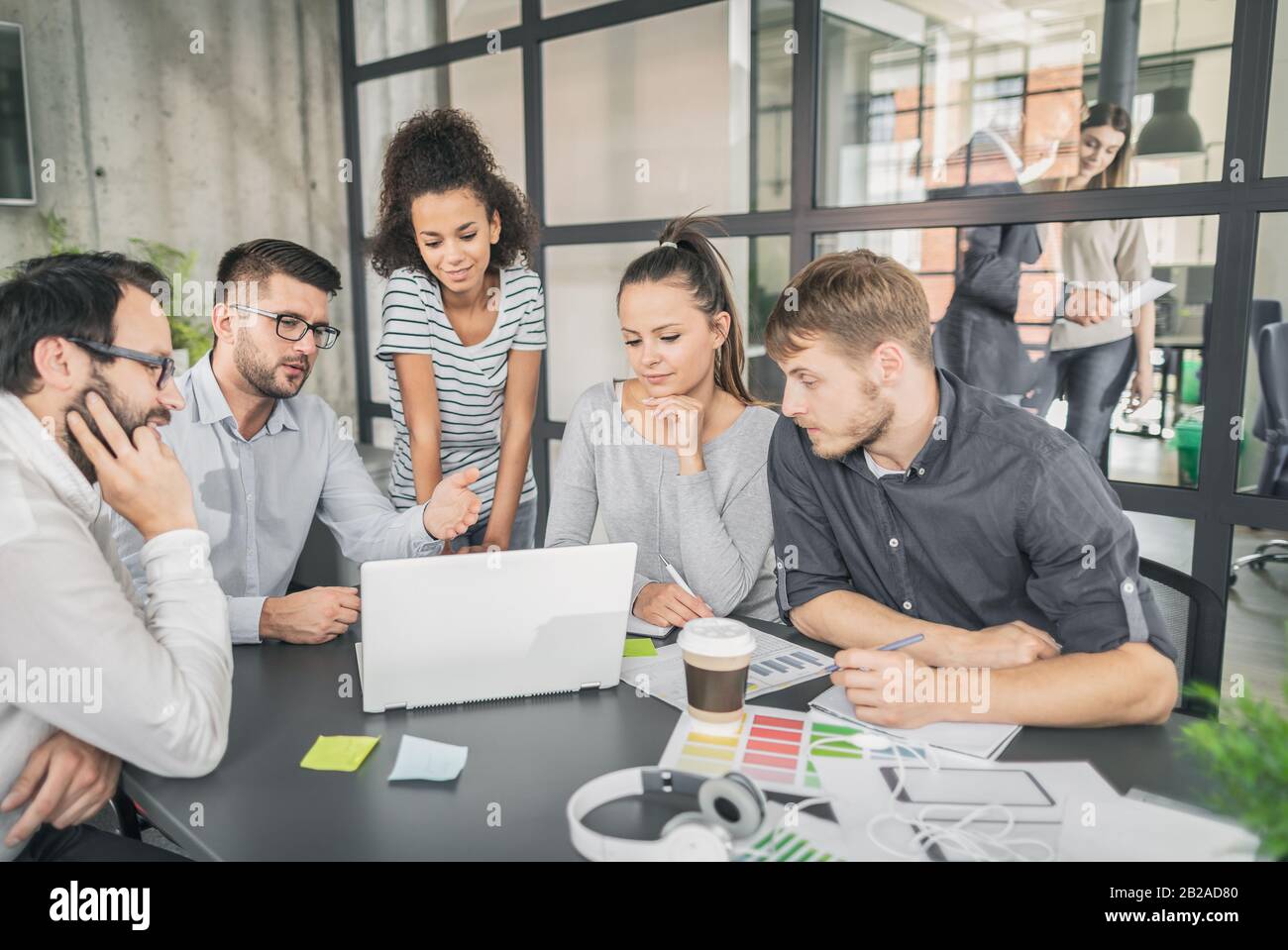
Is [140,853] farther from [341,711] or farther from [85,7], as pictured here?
[85,7]

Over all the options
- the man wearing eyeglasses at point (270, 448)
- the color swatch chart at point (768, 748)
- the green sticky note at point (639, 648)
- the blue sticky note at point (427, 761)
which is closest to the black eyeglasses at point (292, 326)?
the man wearing eyeglasses at point (270, 448)

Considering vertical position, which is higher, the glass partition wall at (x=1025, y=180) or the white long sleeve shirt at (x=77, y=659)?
the glass partition wall at (x=1025, y=180)

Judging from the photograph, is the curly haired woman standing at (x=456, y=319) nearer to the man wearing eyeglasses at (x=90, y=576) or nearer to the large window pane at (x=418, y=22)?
the man wearing eyeglasses at (x=90, y=576)

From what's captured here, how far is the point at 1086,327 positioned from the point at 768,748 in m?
2.13

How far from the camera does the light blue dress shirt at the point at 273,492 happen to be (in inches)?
74.7

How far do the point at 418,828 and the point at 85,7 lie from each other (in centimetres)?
412

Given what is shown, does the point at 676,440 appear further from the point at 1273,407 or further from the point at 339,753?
the point at 1273,407

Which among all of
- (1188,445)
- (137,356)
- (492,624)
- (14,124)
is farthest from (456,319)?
(14,124)

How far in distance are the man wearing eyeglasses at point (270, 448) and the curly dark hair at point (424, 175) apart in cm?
39

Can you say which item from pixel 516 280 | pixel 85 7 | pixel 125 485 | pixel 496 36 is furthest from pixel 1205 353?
Result: pixel 85 7

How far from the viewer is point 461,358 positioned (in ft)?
7.82

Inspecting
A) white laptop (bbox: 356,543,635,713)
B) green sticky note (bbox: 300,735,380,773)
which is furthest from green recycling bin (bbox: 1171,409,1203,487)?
green sticky note (bbox: 300,735,380,773)

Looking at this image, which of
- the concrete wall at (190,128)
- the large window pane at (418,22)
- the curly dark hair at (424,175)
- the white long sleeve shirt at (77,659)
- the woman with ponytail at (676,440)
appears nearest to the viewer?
the white long sleeve shirt at (77,659)
